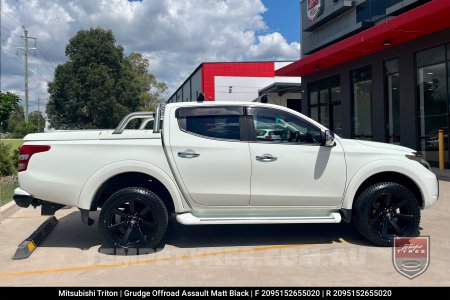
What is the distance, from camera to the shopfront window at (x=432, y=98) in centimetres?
1274

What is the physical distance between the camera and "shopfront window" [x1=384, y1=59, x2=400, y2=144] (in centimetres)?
1501

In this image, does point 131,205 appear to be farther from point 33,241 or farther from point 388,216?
point 388,216

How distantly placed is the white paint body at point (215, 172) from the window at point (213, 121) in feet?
0.33

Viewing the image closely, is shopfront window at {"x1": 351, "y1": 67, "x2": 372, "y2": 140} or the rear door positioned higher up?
shopfront window at {"x1": 351, "y1": 67, "x2": 372, "y2": 140}

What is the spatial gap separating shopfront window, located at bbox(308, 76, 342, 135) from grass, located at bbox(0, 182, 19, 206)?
14033 millimetres

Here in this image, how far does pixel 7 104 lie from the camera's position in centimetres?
1090

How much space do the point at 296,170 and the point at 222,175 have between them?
2.97 ft

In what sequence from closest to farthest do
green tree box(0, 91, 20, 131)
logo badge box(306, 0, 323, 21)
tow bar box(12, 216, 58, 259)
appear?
tow bar box(12, 216, 58, 259) < green tree box(0, 91, 20, 131) < logo badge box(306, 0, 323, 21)

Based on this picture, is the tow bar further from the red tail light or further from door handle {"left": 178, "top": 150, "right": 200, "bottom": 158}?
door handle {"left": 178, "top": 150, "right": 200, "bottom": 158}

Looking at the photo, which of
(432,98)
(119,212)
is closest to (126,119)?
(119,212)

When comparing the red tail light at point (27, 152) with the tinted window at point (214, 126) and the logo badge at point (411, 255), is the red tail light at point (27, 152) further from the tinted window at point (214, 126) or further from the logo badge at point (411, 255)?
the logo badge at point (411, 255)

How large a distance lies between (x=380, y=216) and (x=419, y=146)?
31.5 feet

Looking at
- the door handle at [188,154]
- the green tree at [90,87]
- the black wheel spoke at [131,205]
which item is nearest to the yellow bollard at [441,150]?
the door handle at [188,154]

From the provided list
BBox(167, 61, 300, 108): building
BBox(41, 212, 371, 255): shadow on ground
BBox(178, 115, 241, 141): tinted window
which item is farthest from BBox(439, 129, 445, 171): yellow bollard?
BBox(167, 61, 300, 108): building
